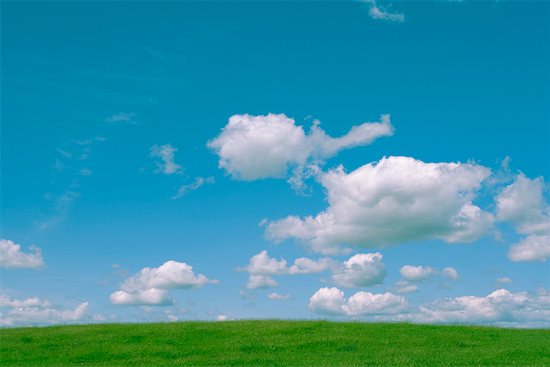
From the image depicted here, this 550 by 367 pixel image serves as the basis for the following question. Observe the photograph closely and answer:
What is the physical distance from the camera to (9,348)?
37469 millimetres

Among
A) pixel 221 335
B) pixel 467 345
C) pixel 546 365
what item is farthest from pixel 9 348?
pixel 546 365

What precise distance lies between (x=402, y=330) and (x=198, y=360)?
553 inches

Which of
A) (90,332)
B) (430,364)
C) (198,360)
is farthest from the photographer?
(90,332)

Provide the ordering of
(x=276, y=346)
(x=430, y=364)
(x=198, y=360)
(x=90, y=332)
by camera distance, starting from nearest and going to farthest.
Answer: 1. (x=430, y=364)
2. (x=198, y=360)
3. (x=276, y=346)
4. (x=90, y=332)

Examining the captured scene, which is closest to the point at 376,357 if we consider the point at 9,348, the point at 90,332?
the point at 90,332

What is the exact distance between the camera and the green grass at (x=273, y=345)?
3225cm

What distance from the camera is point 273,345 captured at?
3559 centimetres

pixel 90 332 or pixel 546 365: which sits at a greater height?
pixel 90 332

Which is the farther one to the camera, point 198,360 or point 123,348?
point 123,348

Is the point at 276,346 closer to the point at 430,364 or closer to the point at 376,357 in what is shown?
the point at 376,357

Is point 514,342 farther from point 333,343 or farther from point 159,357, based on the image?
point 159,357

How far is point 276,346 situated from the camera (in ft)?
116

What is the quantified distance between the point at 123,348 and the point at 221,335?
242 inches

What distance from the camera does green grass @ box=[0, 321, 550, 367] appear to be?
32250mm
